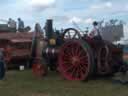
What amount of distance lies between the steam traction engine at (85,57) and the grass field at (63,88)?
382 millimetres

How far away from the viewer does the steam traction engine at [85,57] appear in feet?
39.5

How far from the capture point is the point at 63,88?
35.4ft

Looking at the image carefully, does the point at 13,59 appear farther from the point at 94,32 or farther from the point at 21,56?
the point at 94,32

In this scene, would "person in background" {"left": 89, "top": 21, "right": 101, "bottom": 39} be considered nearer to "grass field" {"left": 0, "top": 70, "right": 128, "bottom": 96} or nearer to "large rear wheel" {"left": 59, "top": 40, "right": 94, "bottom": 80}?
"large rear wheel" {"left": 59, "top": 40, "right": 94, "bottom": 80}

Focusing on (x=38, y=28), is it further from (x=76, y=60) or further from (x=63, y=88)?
(x=63, y=88)

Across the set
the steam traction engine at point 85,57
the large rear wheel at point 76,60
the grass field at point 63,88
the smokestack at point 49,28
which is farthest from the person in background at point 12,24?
the grass field at point 63,88

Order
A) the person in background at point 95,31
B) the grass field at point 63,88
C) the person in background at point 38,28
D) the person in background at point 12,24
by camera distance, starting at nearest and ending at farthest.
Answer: the grass field at point 63,88 → the person in background at point 95,31 → the person in background at point 38,28 → the person in background at point 12,24

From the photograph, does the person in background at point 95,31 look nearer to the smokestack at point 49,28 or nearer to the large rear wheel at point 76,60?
the large rear wheel at point 76,60

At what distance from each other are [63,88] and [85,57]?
72.8 inches

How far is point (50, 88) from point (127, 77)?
2.63 m

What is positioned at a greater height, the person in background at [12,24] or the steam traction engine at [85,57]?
the person in background at [12,24]

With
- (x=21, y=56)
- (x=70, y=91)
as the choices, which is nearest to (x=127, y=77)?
(x=70, y=91)

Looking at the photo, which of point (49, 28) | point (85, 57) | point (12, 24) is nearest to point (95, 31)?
point (85, 57)

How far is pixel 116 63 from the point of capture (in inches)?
486
